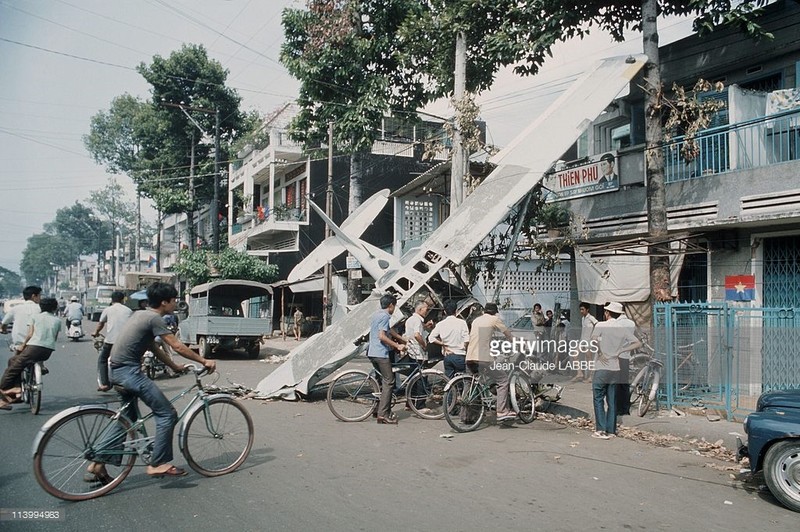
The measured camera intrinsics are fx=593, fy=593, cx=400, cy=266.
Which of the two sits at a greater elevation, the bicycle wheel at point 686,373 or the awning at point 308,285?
the awning at point 308,285

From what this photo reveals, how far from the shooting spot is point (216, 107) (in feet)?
108

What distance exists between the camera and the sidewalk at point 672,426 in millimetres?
7727

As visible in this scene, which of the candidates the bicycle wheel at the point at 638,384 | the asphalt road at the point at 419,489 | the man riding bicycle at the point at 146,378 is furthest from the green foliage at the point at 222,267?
the man riding bicycle at the point at 146,378

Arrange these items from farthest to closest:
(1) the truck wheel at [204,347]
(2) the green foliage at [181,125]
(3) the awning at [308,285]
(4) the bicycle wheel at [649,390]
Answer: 1. (2) the green foliage at [181,125]
2. (3) the awning at [308,285]
3. (1) the truck wheel at [204,347]
4. (4) the bicycle wheel at [649,390]

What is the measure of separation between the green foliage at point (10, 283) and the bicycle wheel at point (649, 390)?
127 metres

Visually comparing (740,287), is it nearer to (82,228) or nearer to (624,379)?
(624,379)

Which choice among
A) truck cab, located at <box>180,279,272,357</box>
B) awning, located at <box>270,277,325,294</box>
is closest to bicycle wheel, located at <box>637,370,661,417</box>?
truck cab, located at <box>180,279,272,357</box>

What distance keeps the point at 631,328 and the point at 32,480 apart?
7.40 m

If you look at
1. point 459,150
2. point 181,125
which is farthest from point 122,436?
point 181,125

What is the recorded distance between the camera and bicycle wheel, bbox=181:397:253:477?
18.3 ft

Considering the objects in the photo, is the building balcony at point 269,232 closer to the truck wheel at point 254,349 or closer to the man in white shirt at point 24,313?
the truck wheel at point 254,349

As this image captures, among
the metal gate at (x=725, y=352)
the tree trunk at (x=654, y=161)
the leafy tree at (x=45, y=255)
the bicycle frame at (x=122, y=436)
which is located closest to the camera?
the bicycle frame at (x=122, y=436)

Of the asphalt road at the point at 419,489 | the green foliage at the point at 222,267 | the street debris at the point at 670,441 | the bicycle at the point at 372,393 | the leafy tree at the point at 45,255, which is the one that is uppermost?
the leafy tree at the point at 45,255

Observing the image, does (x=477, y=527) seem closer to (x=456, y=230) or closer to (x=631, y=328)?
(x=631, y=328)
